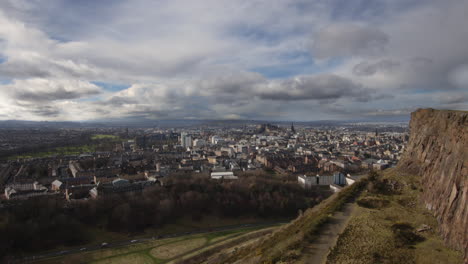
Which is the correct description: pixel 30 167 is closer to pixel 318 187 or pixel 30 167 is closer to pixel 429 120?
pixel 318 187

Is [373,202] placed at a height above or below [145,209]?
above

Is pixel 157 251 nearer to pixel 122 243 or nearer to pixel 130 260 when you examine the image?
pixel 130 260

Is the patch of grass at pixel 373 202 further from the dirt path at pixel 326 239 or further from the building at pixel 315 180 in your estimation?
the building at pixel 315 180

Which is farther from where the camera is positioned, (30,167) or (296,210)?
(30,167)

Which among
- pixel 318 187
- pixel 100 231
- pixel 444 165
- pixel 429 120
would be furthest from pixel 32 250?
pixel 318 187

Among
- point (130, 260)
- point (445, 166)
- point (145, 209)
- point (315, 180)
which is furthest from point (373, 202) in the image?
point (315, 180)

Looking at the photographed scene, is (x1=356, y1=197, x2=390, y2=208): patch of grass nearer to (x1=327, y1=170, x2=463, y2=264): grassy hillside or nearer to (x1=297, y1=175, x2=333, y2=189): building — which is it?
(x1=327, y1=170, x2=463, y2=264): grassy hillside
